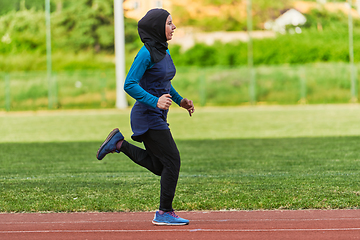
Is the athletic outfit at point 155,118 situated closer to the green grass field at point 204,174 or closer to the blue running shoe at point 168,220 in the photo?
the blue running shoe at point 168,220

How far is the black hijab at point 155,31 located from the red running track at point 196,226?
5.32 feet

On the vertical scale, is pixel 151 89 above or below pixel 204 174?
above

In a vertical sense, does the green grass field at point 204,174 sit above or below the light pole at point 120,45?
below

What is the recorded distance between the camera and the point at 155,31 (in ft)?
16.2

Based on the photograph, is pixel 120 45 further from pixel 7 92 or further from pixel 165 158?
pixel 165 158

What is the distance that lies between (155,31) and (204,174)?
3981 millimetres

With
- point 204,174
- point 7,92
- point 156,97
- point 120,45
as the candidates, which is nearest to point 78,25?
point 7,92

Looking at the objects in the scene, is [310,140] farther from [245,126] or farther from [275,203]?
[275,203]

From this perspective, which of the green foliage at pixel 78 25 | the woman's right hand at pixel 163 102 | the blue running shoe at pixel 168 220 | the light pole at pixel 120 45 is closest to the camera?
the woman's right hand at pixel 163 102

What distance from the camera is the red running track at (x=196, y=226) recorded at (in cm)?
487

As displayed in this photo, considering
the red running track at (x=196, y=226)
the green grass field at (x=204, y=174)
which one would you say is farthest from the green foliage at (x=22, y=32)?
the red running track at (x=196, y=226)

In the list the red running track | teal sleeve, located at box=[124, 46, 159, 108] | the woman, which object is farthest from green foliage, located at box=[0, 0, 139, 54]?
teal sleeve, located at box=[124, 46, 159, 108]

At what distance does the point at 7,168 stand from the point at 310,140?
7426 millimetres

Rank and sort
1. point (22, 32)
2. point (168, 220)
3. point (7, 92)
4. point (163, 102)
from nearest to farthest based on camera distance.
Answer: point (163, 102)
point (168, 220)
point (7, 92)
point (22, 32)
